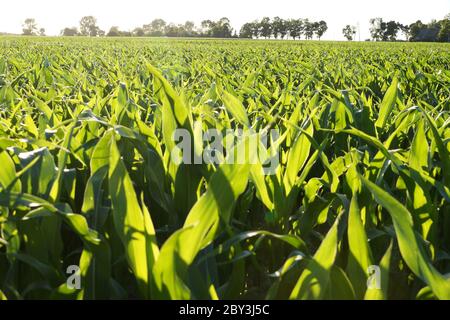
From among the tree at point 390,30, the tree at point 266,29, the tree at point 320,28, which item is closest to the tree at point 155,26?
the tree at point 266,29

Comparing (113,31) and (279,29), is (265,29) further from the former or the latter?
(113,31)

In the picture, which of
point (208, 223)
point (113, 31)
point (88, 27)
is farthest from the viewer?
point (88, 27)

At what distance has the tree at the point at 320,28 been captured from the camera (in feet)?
338

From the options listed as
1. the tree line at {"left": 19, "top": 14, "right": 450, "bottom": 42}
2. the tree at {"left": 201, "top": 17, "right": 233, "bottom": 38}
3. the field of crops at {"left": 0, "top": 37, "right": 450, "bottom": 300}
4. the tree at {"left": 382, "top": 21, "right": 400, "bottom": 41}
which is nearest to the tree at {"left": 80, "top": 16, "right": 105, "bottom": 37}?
the tree line at {"left": 19, "top": 14, "right": 450, "bottom": 42}

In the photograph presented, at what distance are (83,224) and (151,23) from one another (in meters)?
122

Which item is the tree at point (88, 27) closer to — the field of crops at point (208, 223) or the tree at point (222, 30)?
the tree at point (222, 30)

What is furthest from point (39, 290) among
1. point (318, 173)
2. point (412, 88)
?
point (412, 88)

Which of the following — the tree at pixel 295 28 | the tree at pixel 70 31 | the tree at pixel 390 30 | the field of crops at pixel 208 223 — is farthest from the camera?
the tree at pixel 70 31

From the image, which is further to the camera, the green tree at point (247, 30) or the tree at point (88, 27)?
the tree at point (88, 27)

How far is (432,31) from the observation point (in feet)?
241

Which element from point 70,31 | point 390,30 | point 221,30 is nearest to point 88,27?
point 70,31

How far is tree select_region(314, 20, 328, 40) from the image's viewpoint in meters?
103

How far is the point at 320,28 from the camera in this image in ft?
339
